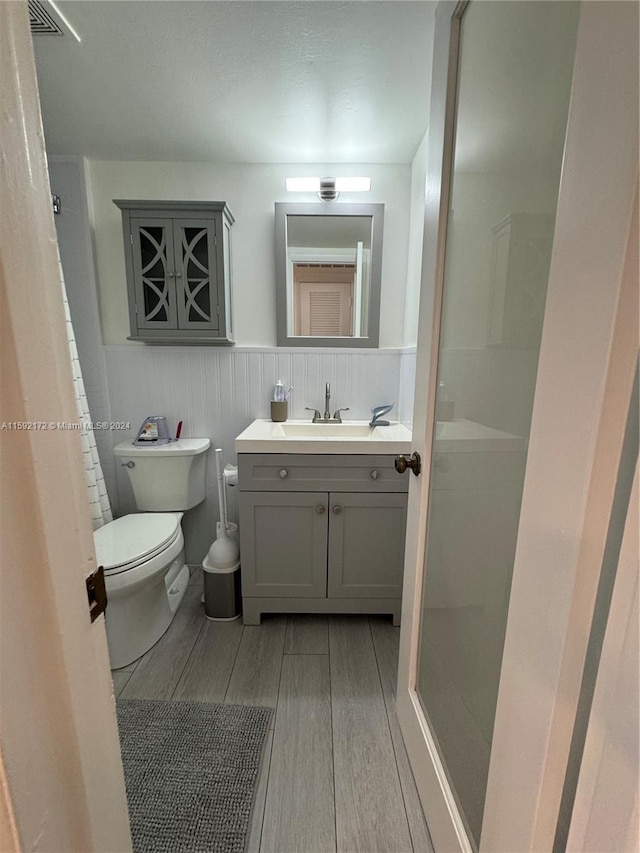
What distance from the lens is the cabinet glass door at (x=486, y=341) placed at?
0.58 m

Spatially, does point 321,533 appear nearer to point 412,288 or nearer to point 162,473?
point 162,473

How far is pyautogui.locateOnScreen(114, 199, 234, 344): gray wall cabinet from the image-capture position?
1.64 metres

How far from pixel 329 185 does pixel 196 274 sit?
770 millimetres

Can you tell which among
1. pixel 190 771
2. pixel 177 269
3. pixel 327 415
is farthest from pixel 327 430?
pixel 190 771

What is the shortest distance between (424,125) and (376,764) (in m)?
2.31

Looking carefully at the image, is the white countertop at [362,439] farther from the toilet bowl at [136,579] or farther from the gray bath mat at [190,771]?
the gray bath mat at [190,771]

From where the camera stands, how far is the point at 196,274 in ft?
5.64

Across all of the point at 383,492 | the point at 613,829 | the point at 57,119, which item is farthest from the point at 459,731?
the point at 57,119

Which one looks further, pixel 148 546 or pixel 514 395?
pixel 148 546

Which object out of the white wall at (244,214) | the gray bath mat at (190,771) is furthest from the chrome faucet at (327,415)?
the gray bath mat at (190,771)

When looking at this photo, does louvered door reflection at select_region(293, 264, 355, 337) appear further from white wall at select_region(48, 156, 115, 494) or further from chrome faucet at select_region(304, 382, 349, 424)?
white wall at select_region(48, 156, 115, 494)

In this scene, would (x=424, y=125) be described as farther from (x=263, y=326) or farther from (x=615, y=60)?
(x=615, y=60)

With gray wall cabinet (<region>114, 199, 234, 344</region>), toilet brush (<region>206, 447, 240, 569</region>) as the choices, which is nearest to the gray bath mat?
toilet brush (<region>206, 447, 240, 569</region>)

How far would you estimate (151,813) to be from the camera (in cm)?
95
